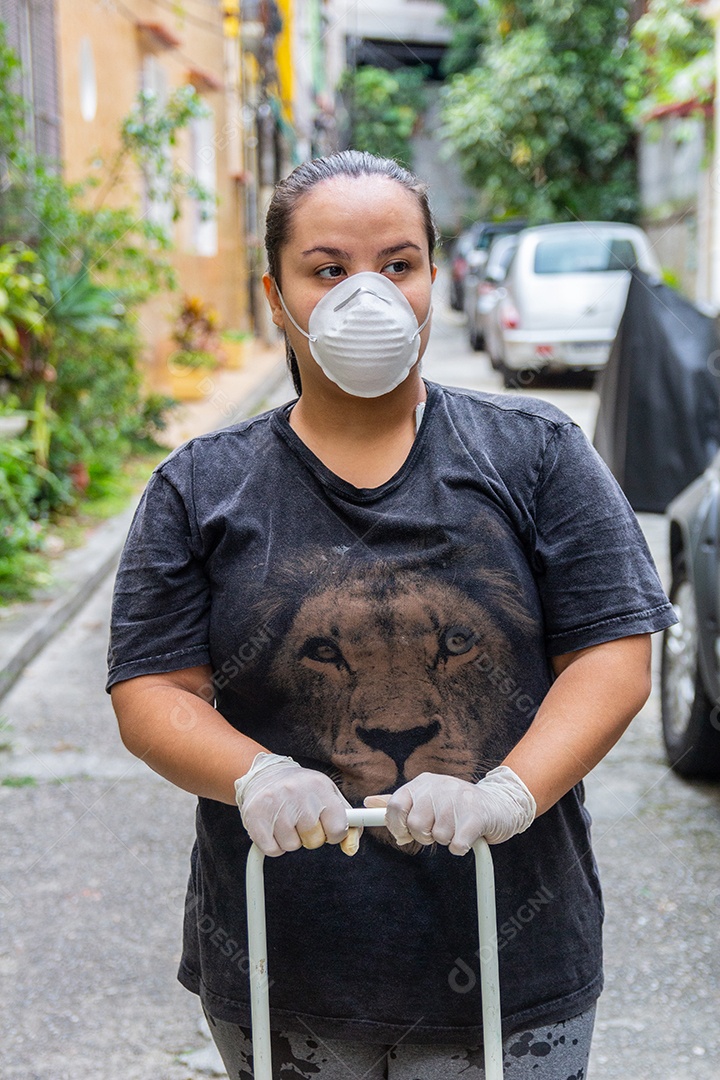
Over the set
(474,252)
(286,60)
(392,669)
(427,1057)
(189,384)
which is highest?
(286,60)

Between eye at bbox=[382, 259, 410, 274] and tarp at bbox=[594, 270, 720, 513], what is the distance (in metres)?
5.38

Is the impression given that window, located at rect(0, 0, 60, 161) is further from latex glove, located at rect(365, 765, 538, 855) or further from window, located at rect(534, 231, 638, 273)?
latex glove, located at rect(365, 765, 538, 855)

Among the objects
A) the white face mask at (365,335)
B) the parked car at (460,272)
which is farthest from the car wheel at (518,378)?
the white face mask at (365,335)

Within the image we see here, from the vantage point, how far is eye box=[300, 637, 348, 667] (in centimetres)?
165

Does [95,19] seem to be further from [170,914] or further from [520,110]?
[520,110]

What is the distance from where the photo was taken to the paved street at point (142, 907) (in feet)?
10.2

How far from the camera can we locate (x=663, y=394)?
6.92 m

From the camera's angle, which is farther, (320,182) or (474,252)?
(474,252)

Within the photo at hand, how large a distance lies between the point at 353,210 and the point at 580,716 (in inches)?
27.8

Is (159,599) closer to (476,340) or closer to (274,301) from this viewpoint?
(274,301)

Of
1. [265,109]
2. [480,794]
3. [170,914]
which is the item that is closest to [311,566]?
[480,794]

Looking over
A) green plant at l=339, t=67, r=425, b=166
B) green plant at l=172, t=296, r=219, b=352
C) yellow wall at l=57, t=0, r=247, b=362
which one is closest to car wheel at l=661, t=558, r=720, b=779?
yellow wall at l=57, t=0, r=247, b=362

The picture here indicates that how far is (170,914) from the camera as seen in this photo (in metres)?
3.74

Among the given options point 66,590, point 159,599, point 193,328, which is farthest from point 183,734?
point 193,328
